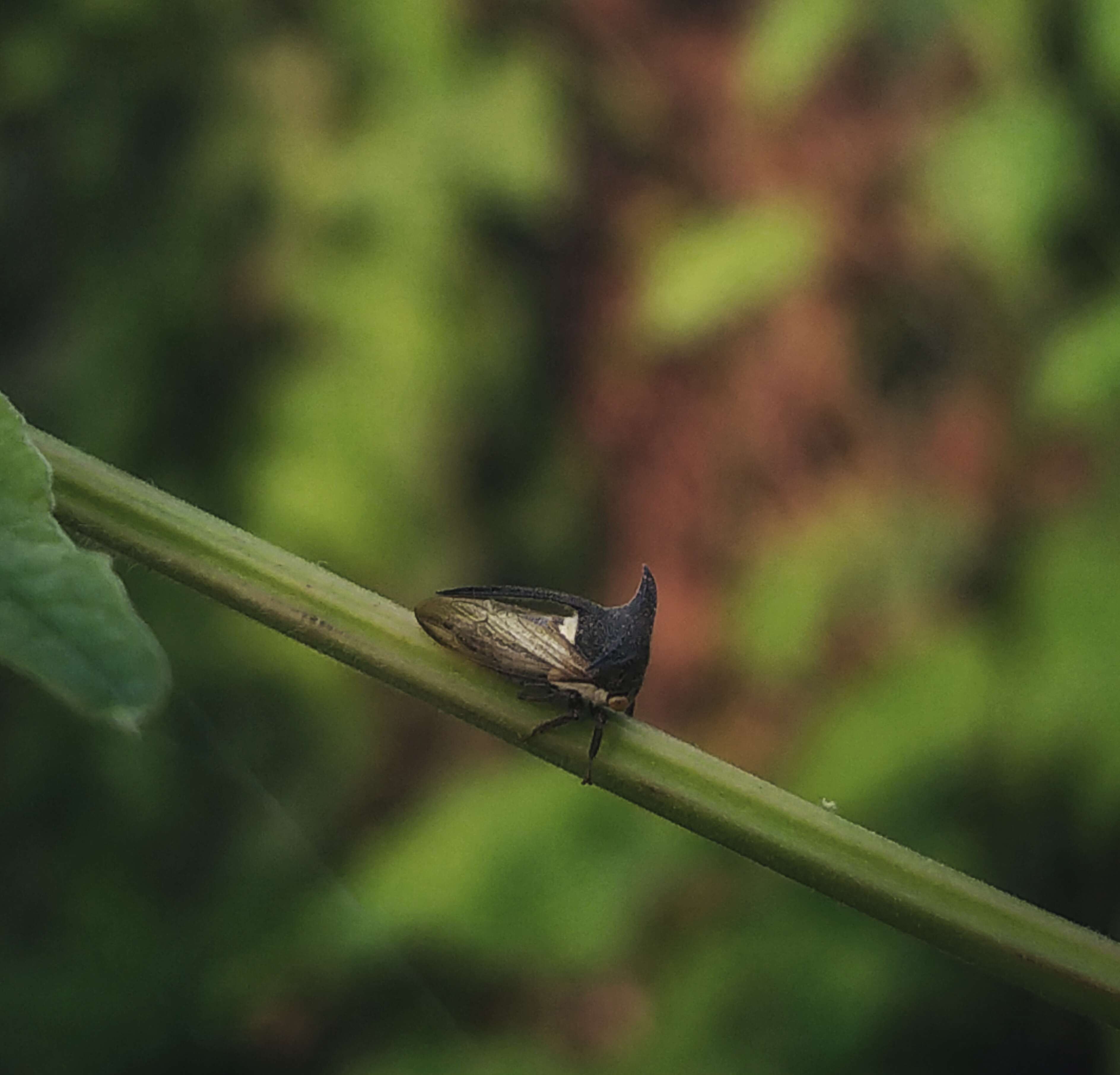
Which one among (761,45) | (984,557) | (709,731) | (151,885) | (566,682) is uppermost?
(761,45)

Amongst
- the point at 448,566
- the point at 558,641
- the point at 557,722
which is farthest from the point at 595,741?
the point at 448,566

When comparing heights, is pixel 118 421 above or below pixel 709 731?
above

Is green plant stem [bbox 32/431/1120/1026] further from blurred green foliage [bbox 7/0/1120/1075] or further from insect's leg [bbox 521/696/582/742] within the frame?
blurred green foliage [bbox 7/0/1120/1075]

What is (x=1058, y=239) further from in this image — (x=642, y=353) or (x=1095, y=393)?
(x=642, y=353)

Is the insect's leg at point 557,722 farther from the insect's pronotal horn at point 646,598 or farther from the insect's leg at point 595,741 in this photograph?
the insect's pronotal horn at point 646,598

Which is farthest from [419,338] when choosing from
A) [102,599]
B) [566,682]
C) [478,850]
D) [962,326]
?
[102,599]

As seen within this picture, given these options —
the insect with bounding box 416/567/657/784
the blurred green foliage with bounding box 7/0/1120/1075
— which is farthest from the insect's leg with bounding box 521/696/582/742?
the blurred green foliage with bounding box 7/0/1120/1075

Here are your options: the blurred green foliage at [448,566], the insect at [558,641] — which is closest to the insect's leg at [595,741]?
the insect at [558,641]
